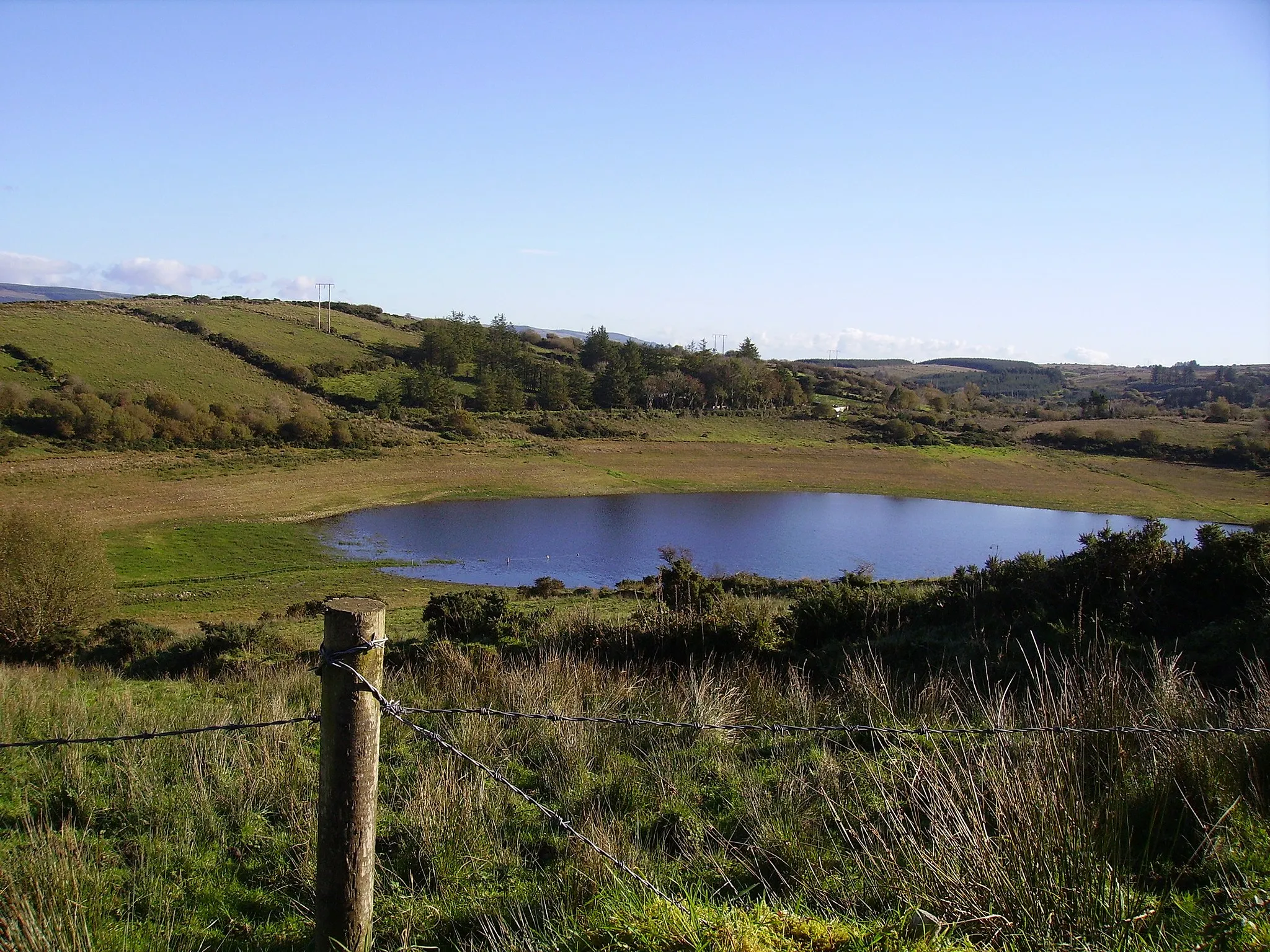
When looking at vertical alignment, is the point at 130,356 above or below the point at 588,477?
above

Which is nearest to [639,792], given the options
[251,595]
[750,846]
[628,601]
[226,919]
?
[750,846]

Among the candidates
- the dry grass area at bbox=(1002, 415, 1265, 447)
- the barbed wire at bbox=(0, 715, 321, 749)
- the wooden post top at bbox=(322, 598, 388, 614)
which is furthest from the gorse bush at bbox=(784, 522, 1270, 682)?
the dry grass area at bbox=(1002, 415, 1265, 447)

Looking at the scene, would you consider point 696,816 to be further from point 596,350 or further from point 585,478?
point 596,350

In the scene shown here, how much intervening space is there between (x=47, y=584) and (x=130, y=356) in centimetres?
5779

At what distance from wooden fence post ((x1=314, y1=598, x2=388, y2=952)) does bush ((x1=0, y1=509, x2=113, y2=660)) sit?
16097 millimetres

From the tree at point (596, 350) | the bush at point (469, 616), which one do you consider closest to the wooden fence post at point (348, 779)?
the bush at point (469, 616)

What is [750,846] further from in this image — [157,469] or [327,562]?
[157,469]

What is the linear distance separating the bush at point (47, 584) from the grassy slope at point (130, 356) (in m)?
45.5

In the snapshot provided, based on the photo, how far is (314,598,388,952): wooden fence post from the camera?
2.26 meters

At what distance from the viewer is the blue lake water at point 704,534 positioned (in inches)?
1323

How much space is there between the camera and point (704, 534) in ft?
136

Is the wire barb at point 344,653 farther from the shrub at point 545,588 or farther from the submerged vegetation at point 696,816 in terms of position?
the shrub at point 545,588

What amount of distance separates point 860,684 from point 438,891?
3251 mm

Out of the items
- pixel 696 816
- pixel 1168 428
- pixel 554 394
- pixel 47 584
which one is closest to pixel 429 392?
pixel 554 394
